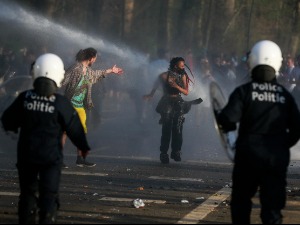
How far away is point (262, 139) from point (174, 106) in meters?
8.18

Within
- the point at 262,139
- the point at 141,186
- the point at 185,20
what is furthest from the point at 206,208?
the point at 185,20

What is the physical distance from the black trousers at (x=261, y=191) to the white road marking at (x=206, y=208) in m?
1.58

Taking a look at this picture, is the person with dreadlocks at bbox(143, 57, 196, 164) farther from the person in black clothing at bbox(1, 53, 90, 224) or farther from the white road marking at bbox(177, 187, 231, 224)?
the person in black clothing at bbox(1, 53, 90, 224)

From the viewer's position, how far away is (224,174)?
14.4 meters

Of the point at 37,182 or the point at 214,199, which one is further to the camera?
the point at 214,199

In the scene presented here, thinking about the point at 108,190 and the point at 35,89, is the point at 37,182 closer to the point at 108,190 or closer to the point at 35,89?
the point at 35,89

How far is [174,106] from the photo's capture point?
1622 centimetres

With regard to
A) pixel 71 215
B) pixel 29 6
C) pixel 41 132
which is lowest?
pixel 71 215

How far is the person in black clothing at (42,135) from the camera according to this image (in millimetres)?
8375

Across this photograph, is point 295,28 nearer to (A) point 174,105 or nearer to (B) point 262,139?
(A) point 174,105

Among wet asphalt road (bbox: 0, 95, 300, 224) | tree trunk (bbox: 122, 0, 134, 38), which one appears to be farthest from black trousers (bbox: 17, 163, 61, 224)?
tree trunk (bbox: 122, 0, 134, 38)

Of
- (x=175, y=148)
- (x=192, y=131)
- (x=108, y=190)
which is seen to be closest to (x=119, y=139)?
(x=192, y=131)

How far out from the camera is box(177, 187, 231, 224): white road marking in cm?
986

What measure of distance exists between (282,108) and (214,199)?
3.47 meters
